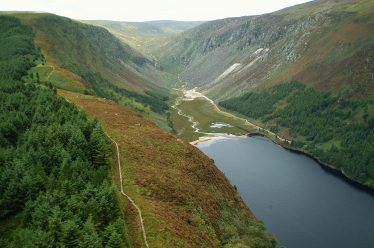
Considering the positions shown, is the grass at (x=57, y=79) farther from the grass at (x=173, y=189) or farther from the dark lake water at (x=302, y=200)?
the dark lake water at (x=302, y=200)

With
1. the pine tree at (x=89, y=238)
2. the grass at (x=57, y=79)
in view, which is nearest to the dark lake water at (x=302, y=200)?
the grass at (x=57, y=79)

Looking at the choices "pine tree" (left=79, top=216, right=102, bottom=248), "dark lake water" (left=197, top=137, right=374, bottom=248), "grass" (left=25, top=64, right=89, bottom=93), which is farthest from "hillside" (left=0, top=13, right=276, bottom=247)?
"dark lake water" (left=197, top=137, right=374, bottom=248)

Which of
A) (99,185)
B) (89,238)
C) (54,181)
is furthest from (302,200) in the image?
(89,238)

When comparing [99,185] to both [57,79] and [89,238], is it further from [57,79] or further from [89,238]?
[57,79]

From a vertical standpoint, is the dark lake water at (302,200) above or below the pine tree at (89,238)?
below

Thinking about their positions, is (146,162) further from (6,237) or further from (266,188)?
(266,188)

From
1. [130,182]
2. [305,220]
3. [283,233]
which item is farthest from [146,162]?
[305,220]

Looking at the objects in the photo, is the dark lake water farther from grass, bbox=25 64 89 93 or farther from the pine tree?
the pine tree
